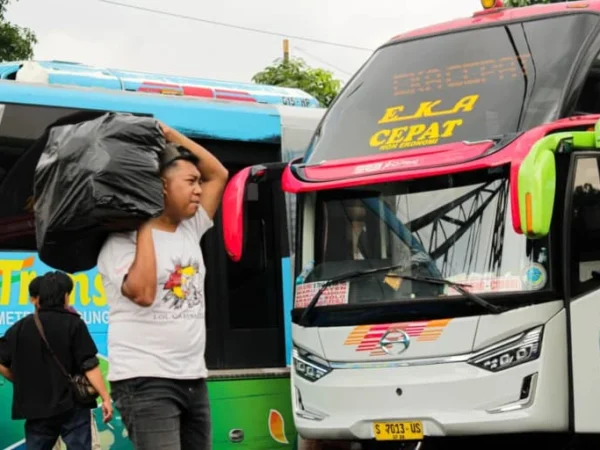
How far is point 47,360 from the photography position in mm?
7230

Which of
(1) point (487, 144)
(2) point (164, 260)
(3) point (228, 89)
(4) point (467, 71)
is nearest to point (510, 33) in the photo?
(4) point (467, 71)

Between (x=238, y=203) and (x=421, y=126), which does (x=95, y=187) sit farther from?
(x=421, y=126)

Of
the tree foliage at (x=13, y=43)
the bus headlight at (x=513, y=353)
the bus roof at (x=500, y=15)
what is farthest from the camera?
the tree foliage at (x=13, y=43)

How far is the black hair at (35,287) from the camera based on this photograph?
730 cm

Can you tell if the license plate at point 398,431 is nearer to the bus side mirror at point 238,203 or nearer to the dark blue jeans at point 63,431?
the bus side mirror at point 238,203

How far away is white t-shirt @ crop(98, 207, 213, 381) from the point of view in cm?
448

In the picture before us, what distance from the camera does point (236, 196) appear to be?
7.70 meters

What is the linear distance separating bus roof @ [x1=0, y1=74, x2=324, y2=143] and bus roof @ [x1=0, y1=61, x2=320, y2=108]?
56 centimetres

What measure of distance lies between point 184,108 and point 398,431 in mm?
3068

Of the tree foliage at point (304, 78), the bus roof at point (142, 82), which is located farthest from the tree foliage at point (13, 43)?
the bus roof at point (142, 82)

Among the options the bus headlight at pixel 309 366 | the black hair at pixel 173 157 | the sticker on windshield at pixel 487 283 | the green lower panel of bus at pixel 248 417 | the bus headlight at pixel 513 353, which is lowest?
the green lower panel of bus at pixel 248 417

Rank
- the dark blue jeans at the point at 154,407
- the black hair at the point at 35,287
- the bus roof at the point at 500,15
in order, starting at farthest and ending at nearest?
the bus roof at the point at 500,15 → the black hair at the point at 35,287 → the dark blue jeans at the point at 154,407

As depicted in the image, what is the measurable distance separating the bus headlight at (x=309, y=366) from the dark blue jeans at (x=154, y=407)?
3036 mm

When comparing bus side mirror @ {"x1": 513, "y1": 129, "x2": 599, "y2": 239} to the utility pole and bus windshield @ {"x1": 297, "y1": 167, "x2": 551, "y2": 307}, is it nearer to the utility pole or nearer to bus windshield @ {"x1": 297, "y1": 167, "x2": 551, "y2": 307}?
bus windshield @ {"x1": 297, "y1": 167, "x2": 551, "y2": 307}
